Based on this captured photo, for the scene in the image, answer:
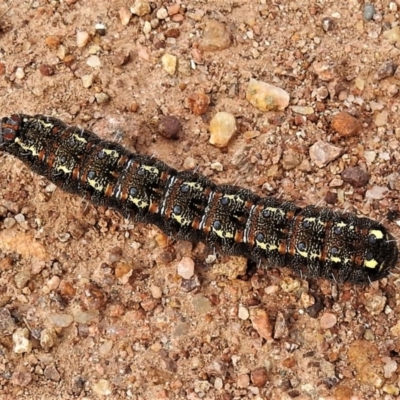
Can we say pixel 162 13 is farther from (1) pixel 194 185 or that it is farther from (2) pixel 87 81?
(1) pixel 194 185

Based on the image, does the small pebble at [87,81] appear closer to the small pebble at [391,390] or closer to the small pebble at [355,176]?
the small pebble at [355,176]

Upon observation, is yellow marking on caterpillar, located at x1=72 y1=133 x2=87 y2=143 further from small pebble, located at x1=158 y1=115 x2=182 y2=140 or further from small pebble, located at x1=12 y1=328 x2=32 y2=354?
small pebble, located at x1=12 y1=328 x2=32 y2=354

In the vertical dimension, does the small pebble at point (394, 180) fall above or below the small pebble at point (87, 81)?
below

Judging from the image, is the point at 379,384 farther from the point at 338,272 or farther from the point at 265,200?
the point at 265,200

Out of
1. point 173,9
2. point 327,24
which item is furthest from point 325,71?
point 173,9

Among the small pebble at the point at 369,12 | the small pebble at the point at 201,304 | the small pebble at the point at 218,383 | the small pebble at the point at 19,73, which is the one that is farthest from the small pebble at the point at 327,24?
the small pebble at the point at 218,383
